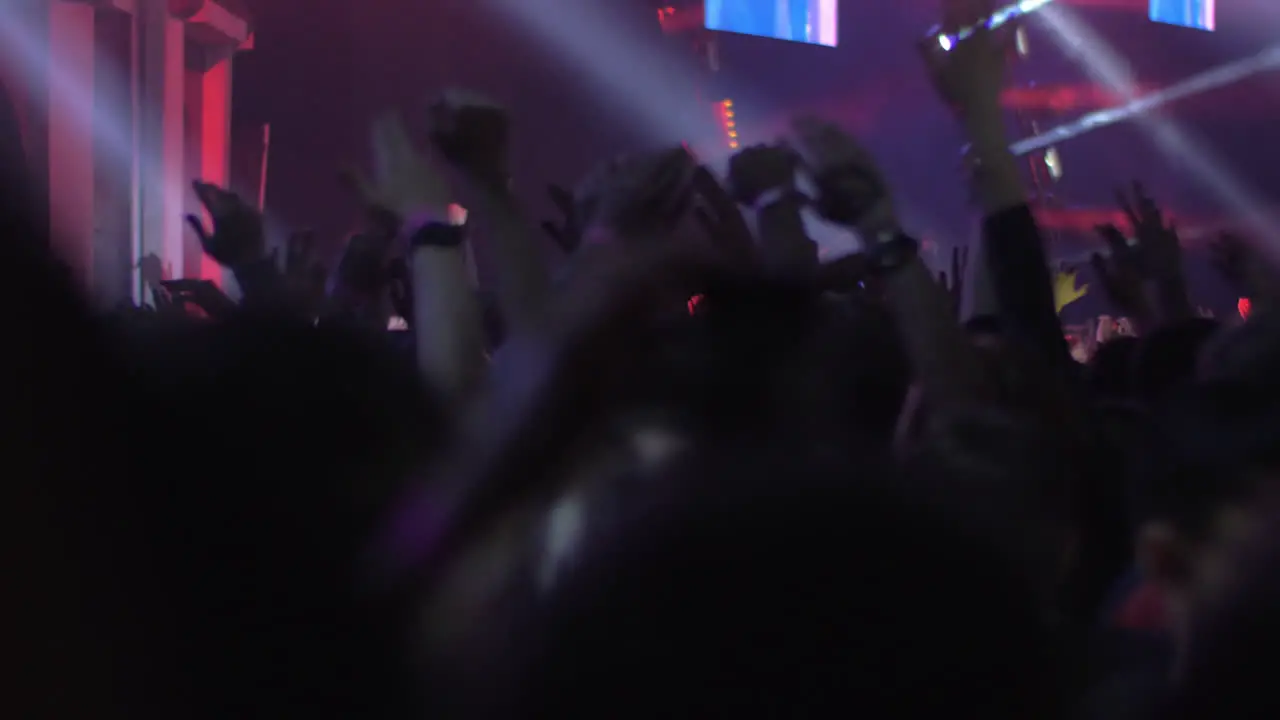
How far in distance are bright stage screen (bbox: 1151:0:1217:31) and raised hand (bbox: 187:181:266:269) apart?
28.9 feet

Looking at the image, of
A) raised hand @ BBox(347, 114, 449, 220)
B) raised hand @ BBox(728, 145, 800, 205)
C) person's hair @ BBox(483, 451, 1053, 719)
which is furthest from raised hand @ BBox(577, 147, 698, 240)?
raised hand @ BBox(728, 145, 800, 205)

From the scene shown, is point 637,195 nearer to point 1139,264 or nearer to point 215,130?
point 1139,264

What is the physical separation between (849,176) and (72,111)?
5.56m

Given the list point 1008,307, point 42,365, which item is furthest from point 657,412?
point 1008,307

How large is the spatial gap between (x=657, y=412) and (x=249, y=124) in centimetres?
731

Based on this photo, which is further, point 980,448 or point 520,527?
point 980,448

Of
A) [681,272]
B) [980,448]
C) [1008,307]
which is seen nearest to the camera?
[681,272]

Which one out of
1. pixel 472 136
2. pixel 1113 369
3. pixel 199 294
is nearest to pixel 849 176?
pixel 472 136

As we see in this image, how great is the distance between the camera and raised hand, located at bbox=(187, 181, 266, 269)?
1896mm

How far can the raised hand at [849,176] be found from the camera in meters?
1.51

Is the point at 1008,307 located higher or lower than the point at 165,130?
lower

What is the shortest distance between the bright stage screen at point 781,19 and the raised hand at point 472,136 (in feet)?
22.0

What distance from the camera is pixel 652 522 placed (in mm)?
534

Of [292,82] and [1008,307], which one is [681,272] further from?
[292,82]
